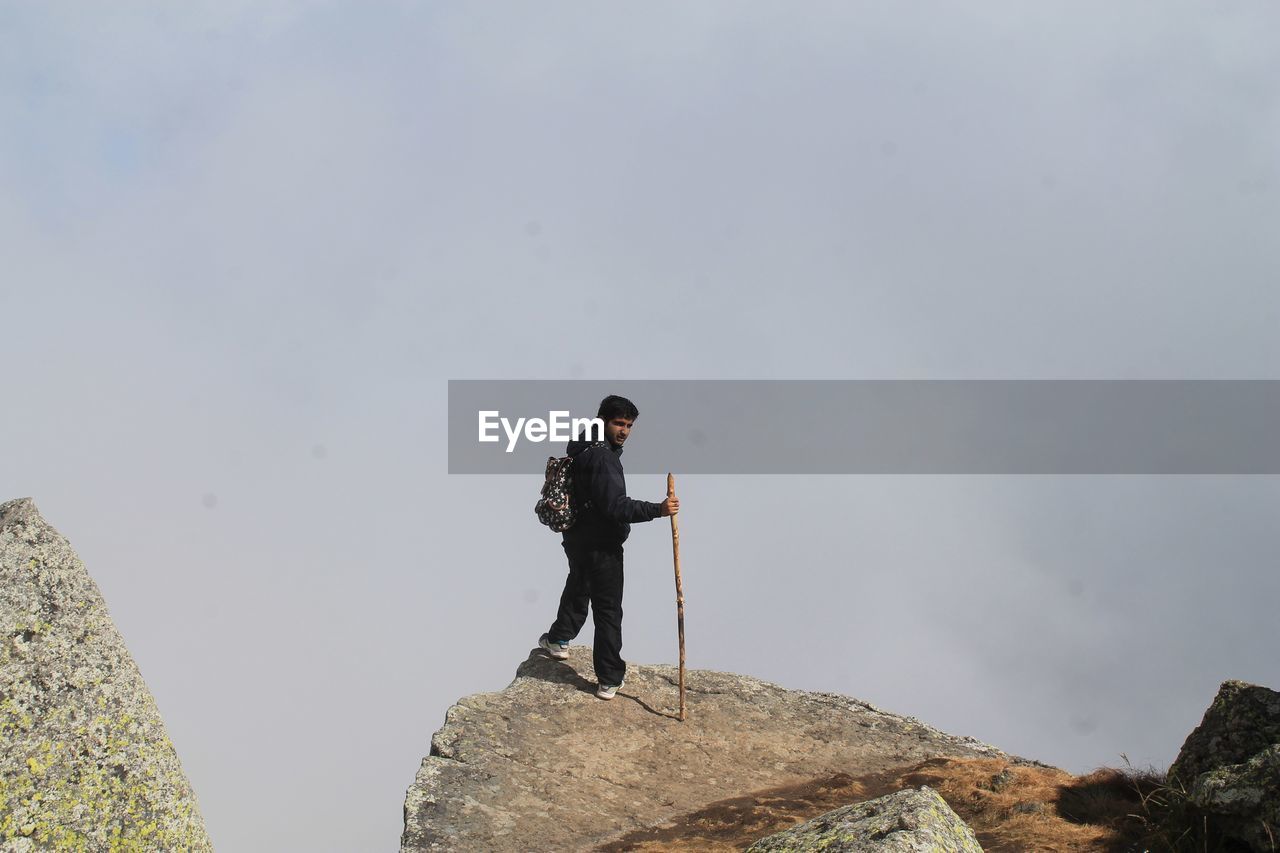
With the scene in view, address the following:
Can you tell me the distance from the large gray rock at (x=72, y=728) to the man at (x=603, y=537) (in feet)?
24.6

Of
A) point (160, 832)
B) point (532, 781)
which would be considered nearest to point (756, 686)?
point (532, 781)

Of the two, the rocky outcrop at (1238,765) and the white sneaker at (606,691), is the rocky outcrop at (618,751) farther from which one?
the rocky outcrop at (1238,765)

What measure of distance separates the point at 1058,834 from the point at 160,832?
27.2ft

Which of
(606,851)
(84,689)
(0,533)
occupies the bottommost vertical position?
(606,851)

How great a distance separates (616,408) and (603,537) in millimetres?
1855

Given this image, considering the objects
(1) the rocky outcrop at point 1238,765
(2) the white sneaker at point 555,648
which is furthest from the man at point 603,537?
(1) the rocky outcrop at point 1238,765

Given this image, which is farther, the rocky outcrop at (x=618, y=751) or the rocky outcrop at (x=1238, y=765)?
the rocky outcrop at (x=618, y=751)

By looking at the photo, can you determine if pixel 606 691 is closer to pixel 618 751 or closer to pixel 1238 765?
pixel 618 751

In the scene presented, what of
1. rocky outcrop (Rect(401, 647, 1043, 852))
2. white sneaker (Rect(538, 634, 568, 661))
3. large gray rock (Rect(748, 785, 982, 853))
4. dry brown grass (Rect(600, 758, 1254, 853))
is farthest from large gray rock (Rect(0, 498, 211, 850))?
white sneaker (Rect(538, 634, 568, 661))

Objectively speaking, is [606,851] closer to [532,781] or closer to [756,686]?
[532,781]

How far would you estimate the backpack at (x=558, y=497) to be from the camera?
15.8 m

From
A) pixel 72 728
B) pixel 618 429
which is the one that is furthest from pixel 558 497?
pixel 72 728

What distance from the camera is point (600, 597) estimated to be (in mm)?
16062

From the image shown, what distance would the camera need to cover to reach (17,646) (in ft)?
27.5
